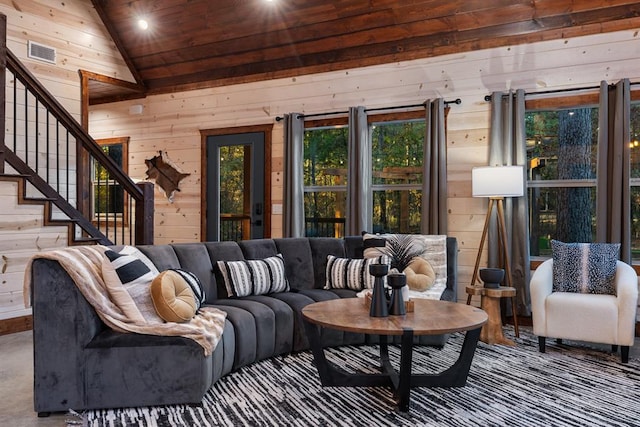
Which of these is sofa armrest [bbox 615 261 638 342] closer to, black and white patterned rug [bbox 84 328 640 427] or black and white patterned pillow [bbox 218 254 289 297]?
black and white patterned rug [bbox 84 328 640 427]

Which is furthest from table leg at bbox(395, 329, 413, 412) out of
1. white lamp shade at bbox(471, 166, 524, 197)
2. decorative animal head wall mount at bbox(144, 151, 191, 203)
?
decorative animal head wall mount at bbox(144, 151, 191, 203)

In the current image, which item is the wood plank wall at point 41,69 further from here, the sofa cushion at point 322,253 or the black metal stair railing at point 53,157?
the sofa cushion at point 322,253

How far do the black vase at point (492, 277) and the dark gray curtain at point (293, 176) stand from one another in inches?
90.7

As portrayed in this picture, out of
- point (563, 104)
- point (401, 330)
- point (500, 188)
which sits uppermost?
point (563, 104)

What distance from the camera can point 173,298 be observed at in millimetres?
2893

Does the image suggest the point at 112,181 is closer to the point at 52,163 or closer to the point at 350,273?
the point at 52,163

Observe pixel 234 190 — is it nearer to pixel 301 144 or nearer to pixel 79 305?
pixel 301 144

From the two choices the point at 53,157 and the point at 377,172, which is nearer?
the point at 377,172

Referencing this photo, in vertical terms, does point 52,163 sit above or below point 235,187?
above

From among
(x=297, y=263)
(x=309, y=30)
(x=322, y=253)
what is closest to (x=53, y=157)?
(x=309, y=30)

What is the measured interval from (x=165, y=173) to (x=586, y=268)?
5184mm

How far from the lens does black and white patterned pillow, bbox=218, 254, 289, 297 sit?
388 cm

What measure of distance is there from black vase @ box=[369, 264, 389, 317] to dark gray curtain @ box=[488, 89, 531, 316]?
230 centimetres

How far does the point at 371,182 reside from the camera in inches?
224
